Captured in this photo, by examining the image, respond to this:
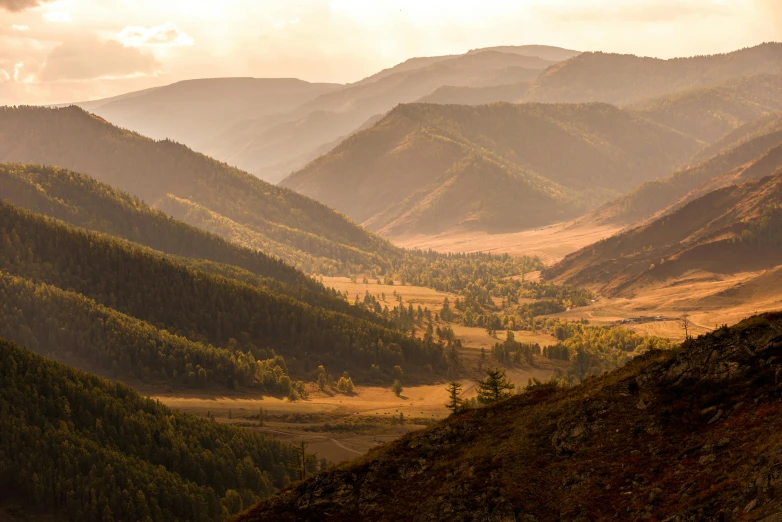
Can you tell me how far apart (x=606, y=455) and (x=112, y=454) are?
345 ft

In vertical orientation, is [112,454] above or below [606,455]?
below

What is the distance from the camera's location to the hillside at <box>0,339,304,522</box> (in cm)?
13200

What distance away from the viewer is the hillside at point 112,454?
132 meters

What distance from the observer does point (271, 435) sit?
180 m

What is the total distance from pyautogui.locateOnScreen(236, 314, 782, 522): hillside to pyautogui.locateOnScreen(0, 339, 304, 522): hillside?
65936 millimetres

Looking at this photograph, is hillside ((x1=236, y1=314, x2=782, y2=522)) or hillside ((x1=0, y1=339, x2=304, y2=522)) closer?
hillside ((x1=236, y1=314, x2=782, y2=522))

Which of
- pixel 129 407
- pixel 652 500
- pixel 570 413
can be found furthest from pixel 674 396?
pixel 129 407

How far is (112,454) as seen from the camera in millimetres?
143000

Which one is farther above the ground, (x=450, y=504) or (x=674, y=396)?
(x=674, y=396)

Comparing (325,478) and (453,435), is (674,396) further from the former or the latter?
(325,478)

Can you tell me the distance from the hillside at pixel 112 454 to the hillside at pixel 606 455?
216 ft

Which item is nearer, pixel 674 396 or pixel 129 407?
pixel 674 396

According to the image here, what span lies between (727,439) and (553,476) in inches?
529

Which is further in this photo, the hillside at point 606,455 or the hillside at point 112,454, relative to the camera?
the hillside at point 112,454
